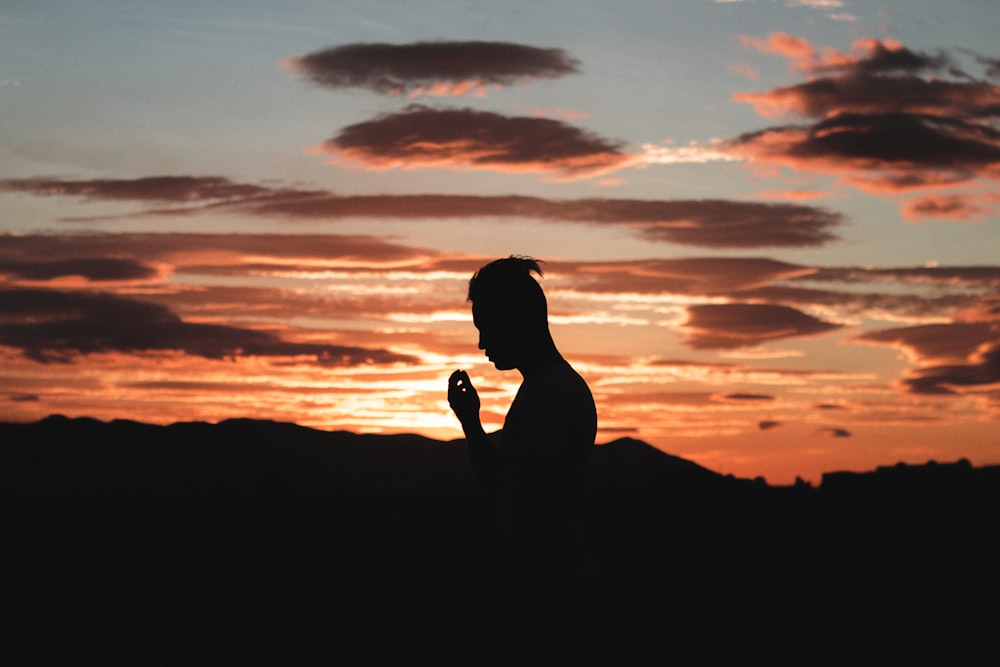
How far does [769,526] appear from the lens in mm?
51938

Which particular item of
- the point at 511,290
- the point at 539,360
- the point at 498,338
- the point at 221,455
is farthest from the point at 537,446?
the point at 221,455

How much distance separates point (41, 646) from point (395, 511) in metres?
37.2

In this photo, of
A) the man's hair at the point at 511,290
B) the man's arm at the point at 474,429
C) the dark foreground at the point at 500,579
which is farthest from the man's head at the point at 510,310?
the dark foreground at the point at 500,579

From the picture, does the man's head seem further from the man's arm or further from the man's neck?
the man's arm

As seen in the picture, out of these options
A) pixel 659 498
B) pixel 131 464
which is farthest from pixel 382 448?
pixel 659 498

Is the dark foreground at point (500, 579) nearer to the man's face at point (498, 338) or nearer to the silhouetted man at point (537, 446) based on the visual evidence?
the silhouetted man at point (537, 446)

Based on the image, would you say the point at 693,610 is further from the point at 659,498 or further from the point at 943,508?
the point at 659,498

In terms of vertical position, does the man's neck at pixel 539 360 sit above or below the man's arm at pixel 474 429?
above

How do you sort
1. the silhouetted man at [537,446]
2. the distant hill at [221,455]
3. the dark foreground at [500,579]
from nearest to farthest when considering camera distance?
the silhouetted man at [537,446] → the dark foreground at [500,579] → the distant hill at [221,455]

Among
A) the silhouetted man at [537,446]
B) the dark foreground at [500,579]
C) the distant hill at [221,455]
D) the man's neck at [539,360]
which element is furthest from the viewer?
the distant hill at [221,455]

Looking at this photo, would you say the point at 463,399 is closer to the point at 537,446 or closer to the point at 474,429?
the point at 474,429

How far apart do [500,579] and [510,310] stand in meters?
1.07

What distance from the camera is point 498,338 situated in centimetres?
470

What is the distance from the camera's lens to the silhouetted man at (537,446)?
14.4 feet
